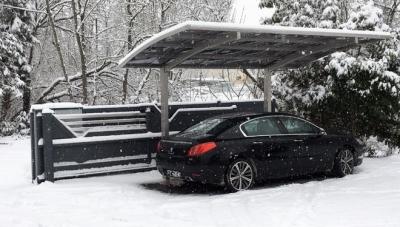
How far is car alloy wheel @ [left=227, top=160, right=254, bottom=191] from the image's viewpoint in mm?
9662

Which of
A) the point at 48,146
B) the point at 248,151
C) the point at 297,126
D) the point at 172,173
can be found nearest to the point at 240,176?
the point at 248,151

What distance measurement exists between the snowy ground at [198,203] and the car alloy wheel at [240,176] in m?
0.21

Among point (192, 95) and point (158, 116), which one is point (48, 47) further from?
point (158, 116)

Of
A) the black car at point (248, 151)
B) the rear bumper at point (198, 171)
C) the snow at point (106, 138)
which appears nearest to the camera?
the rear bumper at point (198, 171)

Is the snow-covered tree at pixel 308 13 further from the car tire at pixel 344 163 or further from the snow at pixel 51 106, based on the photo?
the snow at pixel 51 106

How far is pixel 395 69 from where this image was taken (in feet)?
46.9

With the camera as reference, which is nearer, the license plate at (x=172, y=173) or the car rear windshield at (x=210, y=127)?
the license plate at (x=172, y=173)

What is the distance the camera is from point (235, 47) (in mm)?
11484

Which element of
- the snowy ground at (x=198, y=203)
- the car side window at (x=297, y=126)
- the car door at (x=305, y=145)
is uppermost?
the car side window at (x=297, y=126)

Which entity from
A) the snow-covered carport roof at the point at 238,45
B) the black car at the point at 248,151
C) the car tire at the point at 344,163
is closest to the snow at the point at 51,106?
the snow-covered carport roof at the point at 238,45

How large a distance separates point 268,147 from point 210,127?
1142 millimetres

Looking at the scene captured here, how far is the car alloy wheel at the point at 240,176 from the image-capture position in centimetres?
966

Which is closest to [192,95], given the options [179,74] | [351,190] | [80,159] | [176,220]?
[179,74]

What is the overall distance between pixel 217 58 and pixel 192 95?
11.5 meters
